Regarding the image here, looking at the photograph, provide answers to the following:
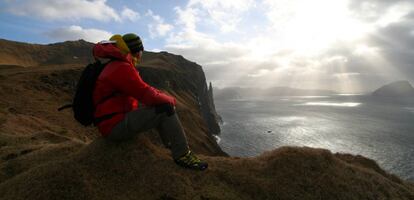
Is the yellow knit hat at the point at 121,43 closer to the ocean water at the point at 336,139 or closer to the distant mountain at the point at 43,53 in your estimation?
the ocean water at the point at 336,139

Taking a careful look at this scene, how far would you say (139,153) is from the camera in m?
8.97

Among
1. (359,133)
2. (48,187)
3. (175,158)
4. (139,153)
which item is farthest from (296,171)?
(359,133)

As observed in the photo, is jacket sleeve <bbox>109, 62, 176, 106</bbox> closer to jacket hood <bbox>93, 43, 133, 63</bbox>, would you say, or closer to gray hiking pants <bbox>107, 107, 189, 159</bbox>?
jacket hood <bbox>93, 43, 133, 63</bbox>

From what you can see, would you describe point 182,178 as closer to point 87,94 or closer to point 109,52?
point 87,94

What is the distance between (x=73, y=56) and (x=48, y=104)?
10566cm

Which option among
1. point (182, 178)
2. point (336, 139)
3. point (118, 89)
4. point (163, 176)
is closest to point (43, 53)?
point (336, 139)

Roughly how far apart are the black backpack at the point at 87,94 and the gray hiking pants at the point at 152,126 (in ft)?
2.41

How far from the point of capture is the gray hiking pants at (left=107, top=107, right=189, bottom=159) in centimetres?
833

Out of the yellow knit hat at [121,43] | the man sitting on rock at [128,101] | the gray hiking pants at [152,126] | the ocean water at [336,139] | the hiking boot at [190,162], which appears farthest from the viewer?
the ocean water at [336,139]

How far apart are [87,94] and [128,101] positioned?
1.12m

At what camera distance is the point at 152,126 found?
8.55 metres

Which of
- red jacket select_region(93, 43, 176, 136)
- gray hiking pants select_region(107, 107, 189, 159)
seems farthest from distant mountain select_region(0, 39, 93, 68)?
gray hiking pants select_region(107, 107, 189, 159)

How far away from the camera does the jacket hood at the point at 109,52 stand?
26.3 ft

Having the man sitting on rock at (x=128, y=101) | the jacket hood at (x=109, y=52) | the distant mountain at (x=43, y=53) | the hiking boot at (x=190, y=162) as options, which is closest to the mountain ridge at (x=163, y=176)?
the hiking boot at (x=190, y=162)
